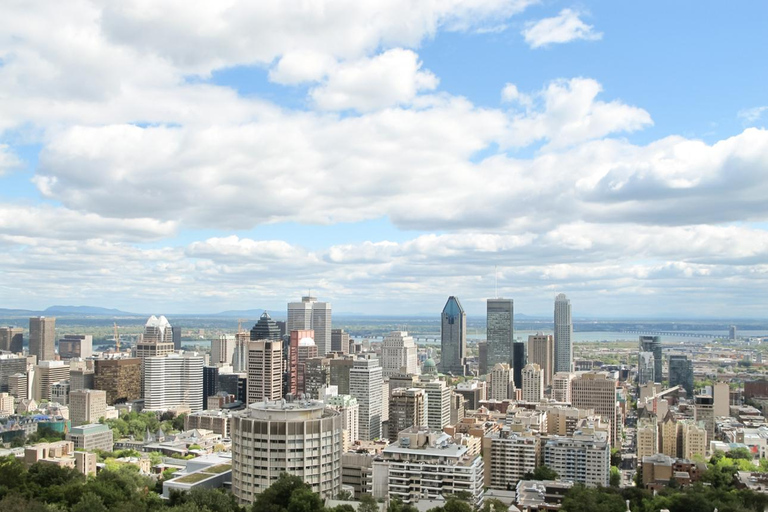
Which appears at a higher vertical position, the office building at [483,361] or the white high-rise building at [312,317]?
the white high-rise building at [312,317]

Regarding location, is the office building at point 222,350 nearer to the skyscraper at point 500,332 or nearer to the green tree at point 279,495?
the skyscraper at point 500,332

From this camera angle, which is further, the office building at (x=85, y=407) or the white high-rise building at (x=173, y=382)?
the white high-rise building at (x=173, y=382)

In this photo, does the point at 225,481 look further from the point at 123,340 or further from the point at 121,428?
the point at 123,340

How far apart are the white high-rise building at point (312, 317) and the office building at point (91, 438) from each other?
74.7m

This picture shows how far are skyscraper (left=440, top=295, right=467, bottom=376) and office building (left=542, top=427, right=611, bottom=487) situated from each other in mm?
85617

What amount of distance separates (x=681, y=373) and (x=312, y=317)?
212ft

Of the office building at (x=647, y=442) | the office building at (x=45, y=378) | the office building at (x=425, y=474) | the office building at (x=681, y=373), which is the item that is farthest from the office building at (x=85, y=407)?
the office building at (x=681, y=373)

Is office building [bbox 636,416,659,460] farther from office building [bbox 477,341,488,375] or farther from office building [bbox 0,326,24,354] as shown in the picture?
office building [bbox 0,326,24,354]

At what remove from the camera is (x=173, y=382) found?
302ft

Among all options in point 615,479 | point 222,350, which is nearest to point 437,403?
point 615,479

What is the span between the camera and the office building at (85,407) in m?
77.1

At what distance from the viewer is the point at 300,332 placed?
103000 mm

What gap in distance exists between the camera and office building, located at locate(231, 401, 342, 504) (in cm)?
3366

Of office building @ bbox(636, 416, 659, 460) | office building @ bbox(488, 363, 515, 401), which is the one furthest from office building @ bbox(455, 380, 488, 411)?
office building @ bbox(636, 416, 659, 460)
